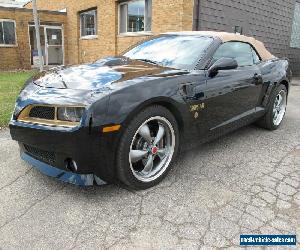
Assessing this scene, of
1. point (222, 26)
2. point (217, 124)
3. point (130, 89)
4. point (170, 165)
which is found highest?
point (222, 26)

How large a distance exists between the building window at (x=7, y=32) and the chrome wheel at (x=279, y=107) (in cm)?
1409

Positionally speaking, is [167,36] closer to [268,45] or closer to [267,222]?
[267,222]

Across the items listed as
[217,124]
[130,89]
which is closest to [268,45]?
[217,124]

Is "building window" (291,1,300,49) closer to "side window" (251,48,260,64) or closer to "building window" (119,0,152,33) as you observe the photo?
"building window" (119,0,152,33)

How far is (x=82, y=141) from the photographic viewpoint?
2338 millimetres

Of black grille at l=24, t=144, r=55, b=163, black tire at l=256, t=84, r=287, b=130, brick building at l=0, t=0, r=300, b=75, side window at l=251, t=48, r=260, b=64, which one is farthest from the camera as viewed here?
brick building at l=0, t=0, r=300, b=75

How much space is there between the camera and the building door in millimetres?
16281

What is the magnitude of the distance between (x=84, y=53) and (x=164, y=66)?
1257 cm

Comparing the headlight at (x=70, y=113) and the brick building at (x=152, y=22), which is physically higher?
the brick building at (x=152, y=22)

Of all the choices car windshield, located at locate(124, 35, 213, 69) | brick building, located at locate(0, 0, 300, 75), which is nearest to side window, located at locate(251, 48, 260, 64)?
car windshield, located at locate(124, 35, 213, 69)

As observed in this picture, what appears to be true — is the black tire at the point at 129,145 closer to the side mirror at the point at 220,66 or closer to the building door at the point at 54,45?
the side mirror at the point at 220,66

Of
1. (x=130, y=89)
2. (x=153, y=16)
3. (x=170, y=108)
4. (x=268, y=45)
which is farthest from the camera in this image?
(x=268, y=45)

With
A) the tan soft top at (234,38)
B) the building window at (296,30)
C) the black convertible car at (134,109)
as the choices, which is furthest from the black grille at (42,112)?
the building window at (296,30)

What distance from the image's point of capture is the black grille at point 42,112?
2.49 metres
